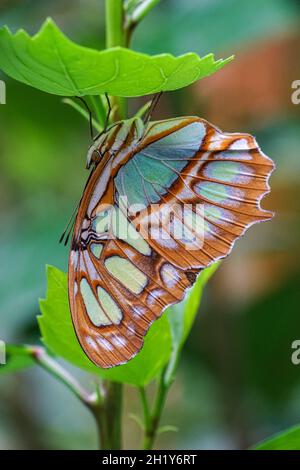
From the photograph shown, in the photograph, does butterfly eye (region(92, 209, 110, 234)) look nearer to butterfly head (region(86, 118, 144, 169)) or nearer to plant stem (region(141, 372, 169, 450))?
butterfly head (region(86, 118, 144, 169))

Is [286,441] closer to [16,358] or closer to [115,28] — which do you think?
[16,358]

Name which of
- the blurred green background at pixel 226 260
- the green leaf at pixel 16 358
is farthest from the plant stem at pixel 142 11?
the blurred green background at pixel 226 260

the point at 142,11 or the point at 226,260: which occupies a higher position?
the point at 142,11

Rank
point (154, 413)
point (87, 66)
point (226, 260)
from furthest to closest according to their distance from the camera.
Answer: point (226, 260) → point (154, 413) → point (87, 66)

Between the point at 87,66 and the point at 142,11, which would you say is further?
the point at 142,11

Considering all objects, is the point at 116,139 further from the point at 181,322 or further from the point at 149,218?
the point at 181,322

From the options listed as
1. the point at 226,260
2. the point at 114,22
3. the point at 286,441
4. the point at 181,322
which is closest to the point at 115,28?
the point at 114,22

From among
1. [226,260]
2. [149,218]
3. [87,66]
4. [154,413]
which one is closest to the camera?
[87,66]

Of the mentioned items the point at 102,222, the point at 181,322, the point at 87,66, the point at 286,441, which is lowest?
the point at 286,441

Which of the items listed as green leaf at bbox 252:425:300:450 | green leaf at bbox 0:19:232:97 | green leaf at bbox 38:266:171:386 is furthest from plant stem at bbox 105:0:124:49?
green leaf at bbox 252:425:300:450
